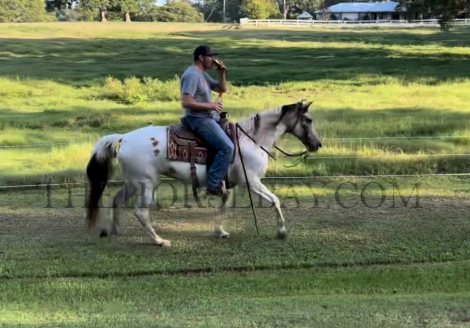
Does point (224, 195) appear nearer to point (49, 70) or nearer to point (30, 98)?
point (30, 98)

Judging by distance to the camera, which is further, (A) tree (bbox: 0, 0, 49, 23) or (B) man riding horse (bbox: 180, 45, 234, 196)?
(A) tree (bbox: 0, 0, 49, 23)

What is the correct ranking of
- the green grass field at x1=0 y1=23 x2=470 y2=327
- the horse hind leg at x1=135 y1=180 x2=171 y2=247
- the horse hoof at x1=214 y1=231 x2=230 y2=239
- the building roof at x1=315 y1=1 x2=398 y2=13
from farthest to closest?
1. the building roof at x1=315 y1=1 x2=398 y2=13
2. the horse hoof at x1=214 y1=231 x2=230 y2=239
3. the horse hind leg at x1=135 y1=180 x2=171 y2=247
4. the green grass field at x1=0 y1=23 x2=470 y2=327

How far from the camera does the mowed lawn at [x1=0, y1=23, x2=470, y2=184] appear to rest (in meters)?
11.0

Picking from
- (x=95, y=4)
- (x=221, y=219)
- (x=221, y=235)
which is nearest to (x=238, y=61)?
(x=221, y=219)

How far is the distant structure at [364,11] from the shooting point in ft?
296

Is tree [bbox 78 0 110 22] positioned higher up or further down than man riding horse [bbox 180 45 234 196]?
higher up

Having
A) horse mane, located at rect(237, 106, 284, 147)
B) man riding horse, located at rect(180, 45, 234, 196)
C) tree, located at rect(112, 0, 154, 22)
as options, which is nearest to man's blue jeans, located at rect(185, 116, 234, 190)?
man riding horse, located at rect(180, 45, 234, 196)

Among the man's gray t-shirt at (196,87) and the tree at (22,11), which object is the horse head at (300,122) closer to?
the man's gray t-shirt at (196,87)

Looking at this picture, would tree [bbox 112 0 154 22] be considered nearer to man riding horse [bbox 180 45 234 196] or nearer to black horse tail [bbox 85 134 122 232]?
black horse tail [bbox 85 134 122 232]

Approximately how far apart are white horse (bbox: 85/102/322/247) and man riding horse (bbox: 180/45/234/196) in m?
0.16

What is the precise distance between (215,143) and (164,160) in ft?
2.01

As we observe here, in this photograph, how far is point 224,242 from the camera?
7.09 metres

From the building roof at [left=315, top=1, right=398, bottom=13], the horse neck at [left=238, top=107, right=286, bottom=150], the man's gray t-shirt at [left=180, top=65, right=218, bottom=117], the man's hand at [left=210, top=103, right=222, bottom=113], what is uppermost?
the building roof at [left=315, top=1, right=398, bottom=13]

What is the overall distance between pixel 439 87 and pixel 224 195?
16246 mm
